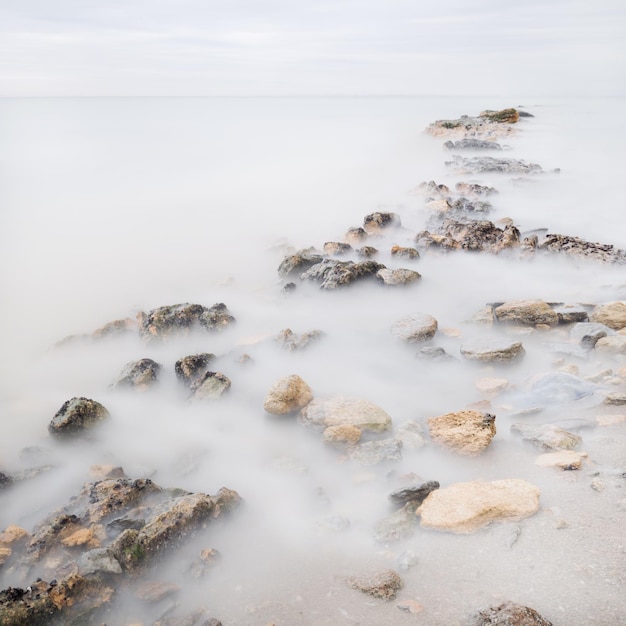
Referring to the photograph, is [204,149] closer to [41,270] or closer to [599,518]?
[41,270]

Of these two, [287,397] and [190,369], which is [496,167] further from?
[287,397]

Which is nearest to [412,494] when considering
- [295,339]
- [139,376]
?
[295,339]

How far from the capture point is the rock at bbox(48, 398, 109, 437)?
13.6ft

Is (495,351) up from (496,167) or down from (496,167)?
down

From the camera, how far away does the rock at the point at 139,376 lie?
15.9 feet

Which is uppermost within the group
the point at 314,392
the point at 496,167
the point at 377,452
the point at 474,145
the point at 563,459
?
the point at 474,145

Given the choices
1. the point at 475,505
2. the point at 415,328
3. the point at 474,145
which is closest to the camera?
the point at 475,505

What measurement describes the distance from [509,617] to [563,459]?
1.34 metres

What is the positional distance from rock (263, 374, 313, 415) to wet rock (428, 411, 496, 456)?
106 centimetres

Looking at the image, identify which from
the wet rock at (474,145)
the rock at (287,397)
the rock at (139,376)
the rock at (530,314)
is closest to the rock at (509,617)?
the rock at (287,397)

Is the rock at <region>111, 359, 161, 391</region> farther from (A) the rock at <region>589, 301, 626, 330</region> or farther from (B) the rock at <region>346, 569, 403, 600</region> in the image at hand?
(A) the rock at <region>589, 301, 626, 330</region>

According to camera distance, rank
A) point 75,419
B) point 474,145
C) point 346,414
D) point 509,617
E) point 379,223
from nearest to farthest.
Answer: point 509,617 → point 346,414 → point 75,419 → point 379,223 → point 474,145

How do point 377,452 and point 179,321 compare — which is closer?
point 377,452

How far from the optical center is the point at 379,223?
942 centimetres
